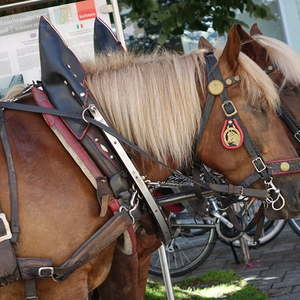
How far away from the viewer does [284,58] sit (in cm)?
270

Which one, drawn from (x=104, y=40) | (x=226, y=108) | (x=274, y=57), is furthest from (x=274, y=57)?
(x=104, y=40)

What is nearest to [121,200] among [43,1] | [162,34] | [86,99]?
[86,99]

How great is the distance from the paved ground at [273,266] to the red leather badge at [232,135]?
2580 millimetres

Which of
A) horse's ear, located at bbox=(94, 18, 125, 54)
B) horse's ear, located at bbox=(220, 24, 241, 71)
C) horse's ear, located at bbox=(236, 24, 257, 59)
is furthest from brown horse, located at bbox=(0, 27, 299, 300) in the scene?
horse's ear, located at bbox=(94, 18, 125, 54)

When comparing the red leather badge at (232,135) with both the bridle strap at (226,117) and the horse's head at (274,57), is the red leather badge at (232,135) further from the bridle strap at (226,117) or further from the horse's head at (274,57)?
the horse's head at (274,57)

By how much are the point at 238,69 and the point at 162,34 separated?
3397mm

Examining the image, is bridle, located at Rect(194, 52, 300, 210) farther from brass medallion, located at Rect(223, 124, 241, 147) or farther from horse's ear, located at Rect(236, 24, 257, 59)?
horse's ear, located at Rect(236, 24, 257, 59)

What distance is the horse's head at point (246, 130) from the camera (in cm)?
254

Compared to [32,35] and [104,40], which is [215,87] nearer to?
[104,40]

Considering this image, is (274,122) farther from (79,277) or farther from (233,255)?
(233,255)

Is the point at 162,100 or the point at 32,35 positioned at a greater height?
the point at 32,35

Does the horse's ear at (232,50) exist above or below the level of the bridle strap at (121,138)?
above

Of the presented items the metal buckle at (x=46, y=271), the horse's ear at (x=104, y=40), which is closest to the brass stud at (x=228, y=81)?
the horse's ear at (x=104, y=40)

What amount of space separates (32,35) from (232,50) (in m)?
2.12
